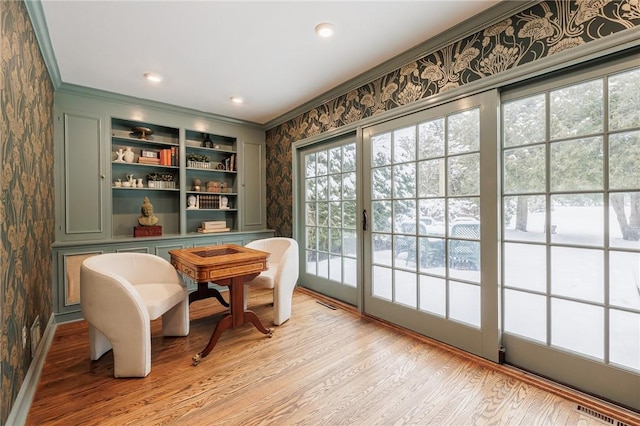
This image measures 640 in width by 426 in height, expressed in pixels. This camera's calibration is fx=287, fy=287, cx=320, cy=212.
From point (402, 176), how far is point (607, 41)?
1.48 metres

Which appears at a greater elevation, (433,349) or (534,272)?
(534,272)

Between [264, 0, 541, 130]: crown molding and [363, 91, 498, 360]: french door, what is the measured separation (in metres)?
0.47

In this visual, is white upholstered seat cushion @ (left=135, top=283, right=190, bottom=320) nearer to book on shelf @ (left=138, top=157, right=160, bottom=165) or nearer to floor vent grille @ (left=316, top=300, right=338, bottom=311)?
floor vent grille @ (left=316, top=300, right=338, bottom=311)

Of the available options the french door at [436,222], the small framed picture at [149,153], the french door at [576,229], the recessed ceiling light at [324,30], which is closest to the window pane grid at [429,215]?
the french door at [436,222]

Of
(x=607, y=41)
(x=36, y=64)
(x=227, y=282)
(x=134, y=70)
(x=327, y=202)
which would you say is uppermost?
(x=134, y=70)

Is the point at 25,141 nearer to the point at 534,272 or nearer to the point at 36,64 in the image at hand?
the point at 36,64

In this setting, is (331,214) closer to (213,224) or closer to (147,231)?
(213,224)

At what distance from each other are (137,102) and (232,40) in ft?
6.25

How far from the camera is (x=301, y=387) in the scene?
1.82 meters

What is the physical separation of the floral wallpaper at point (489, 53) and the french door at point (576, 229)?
211 mm

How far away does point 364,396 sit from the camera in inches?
68.3

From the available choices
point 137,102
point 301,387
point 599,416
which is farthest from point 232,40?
point 599,416

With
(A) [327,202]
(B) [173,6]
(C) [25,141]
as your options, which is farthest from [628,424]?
(C) [25,141]

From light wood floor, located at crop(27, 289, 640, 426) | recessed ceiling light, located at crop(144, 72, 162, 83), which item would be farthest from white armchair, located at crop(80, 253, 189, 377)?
recessed ceiling light, located at crop(144, 72, 162, 83)
